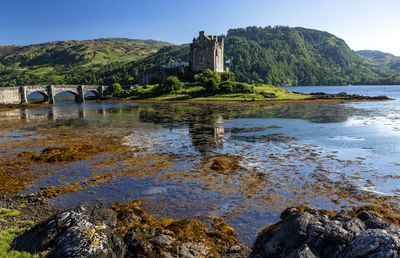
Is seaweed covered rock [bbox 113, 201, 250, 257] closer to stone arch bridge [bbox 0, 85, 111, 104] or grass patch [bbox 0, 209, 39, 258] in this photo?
grass patch [bbox 0, 209, 39, 258]

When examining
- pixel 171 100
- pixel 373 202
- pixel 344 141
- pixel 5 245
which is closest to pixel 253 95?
pixel 171 100

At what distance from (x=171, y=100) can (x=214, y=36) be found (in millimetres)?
48152

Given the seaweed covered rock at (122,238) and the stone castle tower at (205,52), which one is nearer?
the seaweed covered rock at (122,238)

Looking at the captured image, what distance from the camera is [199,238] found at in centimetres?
1061

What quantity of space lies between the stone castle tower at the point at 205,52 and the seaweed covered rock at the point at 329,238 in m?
127

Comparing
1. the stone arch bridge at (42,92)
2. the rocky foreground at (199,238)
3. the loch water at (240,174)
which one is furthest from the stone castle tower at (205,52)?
the rocky foreground at (199,238)

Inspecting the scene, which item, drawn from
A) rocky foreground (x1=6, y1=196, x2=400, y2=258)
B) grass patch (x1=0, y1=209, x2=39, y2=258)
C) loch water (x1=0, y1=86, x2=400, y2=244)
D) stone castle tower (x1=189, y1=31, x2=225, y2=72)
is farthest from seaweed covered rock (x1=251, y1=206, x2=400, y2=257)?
stone castle tower (x1=189, y1=31, x2=225, y2=72)

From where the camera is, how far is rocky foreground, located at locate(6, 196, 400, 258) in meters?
8.33

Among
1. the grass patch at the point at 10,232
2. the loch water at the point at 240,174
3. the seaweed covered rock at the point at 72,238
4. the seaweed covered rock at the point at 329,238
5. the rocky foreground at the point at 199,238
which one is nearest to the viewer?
the seaweed covered rock at the point at 329,238

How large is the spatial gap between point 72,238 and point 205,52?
427 ft

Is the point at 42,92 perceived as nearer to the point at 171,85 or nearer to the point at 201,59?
the point at 171,85

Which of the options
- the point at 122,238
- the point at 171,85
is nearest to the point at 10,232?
the point at 122,238

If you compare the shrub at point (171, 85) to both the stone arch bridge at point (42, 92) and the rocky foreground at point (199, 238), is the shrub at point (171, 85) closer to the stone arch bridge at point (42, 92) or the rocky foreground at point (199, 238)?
the stone arch bridge at point (42, 92)

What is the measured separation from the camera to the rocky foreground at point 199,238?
8328 mm
